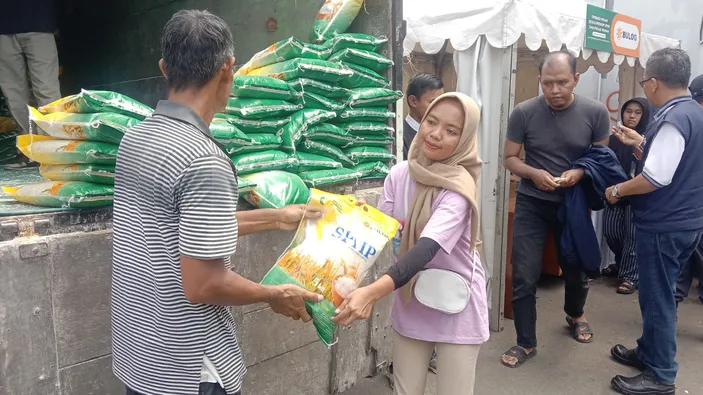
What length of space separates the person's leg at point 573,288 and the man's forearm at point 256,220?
2.24 metres

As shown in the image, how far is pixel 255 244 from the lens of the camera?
8.25 feet

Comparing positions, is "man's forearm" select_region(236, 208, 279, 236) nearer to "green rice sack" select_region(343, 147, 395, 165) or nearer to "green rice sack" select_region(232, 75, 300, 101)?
"green rice sack" select_region(232, 75, 300, 101)

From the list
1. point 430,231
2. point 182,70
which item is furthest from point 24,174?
point 430,231

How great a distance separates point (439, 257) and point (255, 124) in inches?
46.4

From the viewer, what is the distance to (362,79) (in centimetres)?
296

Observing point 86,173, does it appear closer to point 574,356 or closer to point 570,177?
point 570,177

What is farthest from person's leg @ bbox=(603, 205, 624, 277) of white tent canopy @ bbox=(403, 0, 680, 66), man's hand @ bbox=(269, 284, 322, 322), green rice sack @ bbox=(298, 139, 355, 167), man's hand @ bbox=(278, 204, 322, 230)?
man's hand @ bbox=(269, 284, 322, 322)

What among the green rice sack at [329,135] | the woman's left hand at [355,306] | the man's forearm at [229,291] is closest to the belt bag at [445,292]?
the woman's left hand at [355,306]

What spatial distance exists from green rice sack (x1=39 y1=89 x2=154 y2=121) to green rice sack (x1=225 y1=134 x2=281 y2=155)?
0.45 meters

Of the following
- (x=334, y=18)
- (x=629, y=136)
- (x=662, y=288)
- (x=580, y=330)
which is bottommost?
(x=580, y=330)

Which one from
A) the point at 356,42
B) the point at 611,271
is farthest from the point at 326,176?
the point at 611,271

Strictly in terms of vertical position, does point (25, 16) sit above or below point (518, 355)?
above

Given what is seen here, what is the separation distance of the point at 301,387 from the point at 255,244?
934 millimetres

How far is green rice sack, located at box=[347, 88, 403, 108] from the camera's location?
2889 mm
